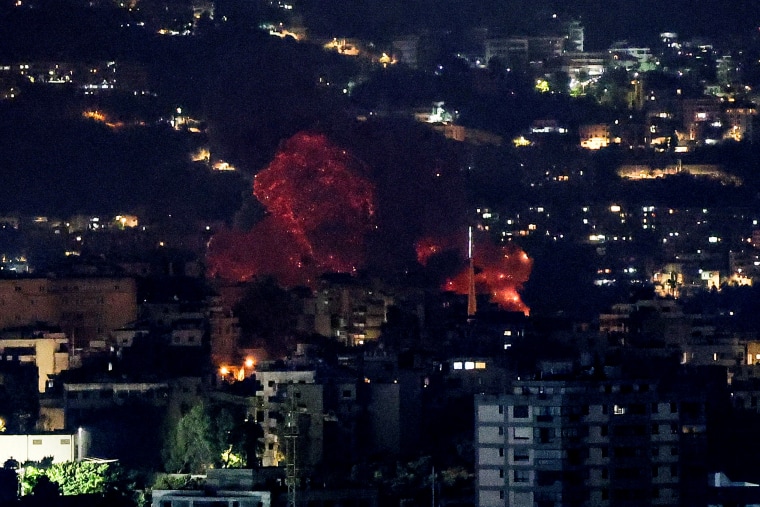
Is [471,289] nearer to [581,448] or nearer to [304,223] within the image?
[304,223]

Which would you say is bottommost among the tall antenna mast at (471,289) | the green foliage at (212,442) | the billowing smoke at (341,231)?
the green foliage at (212,442)

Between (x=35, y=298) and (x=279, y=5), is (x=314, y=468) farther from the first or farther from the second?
(x=279, y=5)

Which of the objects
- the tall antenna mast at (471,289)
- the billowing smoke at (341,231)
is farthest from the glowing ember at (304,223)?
the tall antenna mast at (471,289)

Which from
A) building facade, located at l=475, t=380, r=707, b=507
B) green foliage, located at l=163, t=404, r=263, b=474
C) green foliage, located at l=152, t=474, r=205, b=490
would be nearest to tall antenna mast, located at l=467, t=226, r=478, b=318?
green foliage, located at l=163, t=404, r=263, b=474

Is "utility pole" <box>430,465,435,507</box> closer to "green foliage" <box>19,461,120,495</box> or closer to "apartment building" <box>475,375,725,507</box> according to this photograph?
"apartment building" <box>475,375,725,507</box>

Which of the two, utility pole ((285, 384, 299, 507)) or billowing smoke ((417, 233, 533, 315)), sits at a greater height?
billowing smoke ((417, 233, 533, 315))

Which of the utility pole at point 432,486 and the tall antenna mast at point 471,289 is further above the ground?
the tall antenna mast at point 471,289

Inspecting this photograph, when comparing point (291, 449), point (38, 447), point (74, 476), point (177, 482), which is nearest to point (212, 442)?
point (291, 449)

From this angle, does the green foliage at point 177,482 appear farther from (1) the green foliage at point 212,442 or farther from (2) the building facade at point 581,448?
(2) the building facade at point 581,448

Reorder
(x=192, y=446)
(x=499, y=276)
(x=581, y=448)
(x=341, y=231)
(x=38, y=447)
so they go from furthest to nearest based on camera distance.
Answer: (x=341, y=231), (x=499, y=276), (x=38, y=447), (x=192, y=446), (x=581, y=448)
